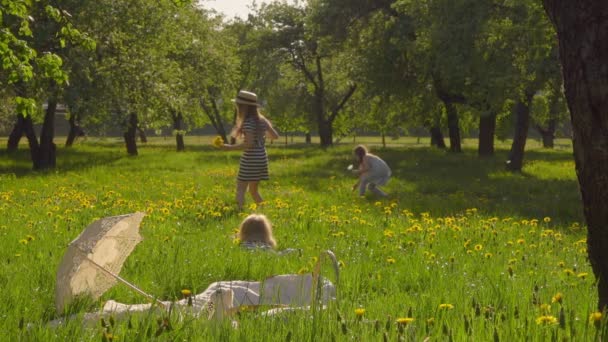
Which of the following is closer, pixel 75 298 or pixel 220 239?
pixel 75 298

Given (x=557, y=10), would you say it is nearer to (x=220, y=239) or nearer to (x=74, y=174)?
(x=220, y=239)

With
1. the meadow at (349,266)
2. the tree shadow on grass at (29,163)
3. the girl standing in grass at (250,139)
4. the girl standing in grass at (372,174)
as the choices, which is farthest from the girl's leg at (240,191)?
the tree shadow on grass at (29,163)

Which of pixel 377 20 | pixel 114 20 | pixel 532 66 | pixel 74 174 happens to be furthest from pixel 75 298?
pixel 377 20

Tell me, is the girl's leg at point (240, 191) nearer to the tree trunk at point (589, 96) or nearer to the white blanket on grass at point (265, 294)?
the white blanket on grass at point (265, 294)

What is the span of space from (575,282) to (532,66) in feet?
46.8

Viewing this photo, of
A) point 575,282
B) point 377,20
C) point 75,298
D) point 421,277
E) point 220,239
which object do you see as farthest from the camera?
point 377,20

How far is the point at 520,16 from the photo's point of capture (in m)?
19.6

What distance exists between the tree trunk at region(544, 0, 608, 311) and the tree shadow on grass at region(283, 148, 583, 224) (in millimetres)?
7369

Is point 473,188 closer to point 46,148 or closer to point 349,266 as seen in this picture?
point 349,266

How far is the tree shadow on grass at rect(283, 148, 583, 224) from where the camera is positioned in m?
11.5

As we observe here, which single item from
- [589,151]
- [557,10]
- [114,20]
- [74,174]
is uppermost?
[114,20]

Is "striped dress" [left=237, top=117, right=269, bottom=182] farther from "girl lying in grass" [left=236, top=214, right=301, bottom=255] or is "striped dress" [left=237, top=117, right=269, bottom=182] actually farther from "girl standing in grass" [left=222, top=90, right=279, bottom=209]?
"girl lying in grass" [left=236, top=214, right=301, bottom=255]

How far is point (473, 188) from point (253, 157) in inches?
279

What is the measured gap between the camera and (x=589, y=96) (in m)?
3.05
